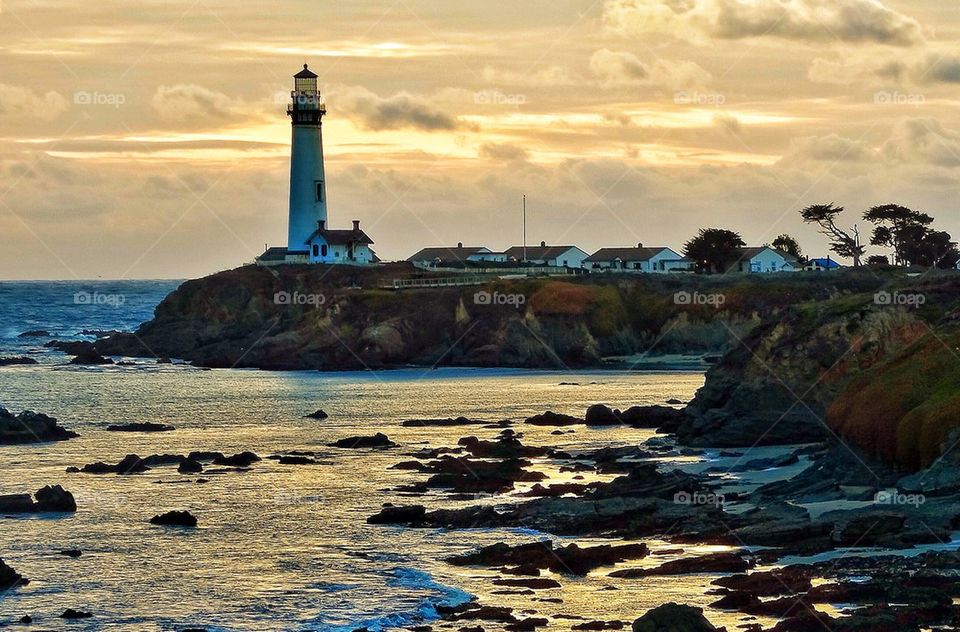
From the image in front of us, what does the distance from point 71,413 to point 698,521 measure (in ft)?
175

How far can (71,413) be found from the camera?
286 feet

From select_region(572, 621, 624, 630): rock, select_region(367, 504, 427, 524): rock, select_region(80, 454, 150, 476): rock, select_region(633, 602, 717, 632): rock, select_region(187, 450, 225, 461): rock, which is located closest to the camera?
select_region(633, 602, 717, 632): rock

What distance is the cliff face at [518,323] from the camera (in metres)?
124

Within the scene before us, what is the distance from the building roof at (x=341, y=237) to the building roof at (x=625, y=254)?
1113 inches

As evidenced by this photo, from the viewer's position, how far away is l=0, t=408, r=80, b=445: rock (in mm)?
72500

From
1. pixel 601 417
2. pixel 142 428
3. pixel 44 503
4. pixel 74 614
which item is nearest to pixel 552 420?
pixel 601 417

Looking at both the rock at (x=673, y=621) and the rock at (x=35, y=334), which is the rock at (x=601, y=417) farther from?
the rock at (x=35, y=334)

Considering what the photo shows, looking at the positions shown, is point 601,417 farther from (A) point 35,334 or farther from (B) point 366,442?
(A) point 35,334

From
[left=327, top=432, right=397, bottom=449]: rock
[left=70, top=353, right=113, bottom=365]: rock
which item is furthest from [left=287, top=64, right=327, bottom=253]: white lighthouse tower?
[left=327, top=432, right=397, bottom=449]: rock

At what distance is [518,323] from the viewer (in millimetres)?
124812

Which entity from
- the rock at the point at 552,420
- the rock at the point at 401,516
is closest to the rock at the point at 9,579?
the rock at the point at 401,516
